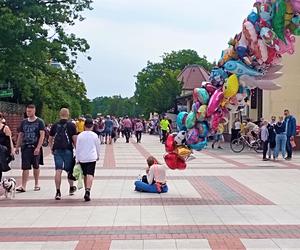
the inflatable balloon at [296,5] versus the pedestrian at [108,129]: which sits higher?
the inflatable balloon at [296,5]

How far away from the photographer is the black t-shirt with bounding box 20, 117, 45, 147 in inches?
464

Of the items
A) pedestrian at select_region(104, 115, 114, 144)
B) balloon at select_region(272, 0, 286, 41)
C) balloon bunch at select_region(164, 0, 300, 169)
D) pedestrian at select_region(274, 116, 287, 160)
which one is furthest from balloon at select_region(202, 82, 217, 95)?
pedestrian at select_region(104, 115, 114, 144)

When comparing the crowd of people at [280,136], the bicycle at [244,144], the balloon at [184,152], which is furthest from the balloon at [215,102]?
the bicycle at [244,144]

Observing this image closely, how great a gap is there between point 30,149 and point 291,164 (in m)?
9.97

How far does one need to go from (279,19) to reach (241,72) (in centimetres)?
120

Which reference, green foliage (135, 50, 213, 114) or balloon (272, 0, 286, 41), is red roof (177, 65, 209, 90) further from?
balloon (272, 0, 286, 41)

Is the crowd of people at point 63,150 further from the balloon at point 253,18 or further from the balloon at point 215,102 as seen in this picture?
the balloon at point 253,18


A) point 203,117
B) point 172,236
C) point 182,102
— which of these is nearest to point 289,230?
point 172,236

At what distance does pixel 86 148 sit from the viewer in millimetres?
10930

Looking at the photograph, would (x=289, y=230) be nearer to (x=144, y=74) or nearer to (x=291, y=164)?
(x=291, y=164)

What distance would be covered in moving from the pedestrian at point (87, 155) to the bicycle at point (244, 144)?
1471cm

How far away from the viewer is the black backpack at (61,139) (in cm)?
1121

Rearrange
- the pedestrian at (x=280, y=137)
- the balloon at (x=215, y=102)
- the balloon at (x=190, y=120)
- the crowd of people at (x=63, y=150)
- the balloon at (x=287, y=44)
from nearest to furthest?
the balloon at (x=287, y=44) → the balloon at (x=215, y=102) → the crowd of people at (x=63, y=150) → the balloon at (x=190, y=120) → the pedestrian at (x=280, y=137)

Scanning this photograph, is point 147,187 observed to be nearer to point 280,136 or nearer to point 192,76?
point 280,136
